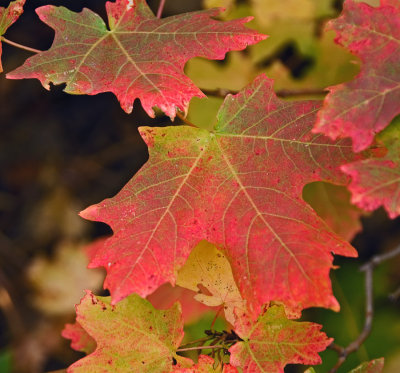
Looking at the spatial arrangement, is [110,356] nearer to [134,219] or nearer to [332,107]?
[134,219]

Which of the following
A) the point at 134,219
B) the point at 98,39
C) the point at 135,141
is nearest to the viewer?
the point at 134,219

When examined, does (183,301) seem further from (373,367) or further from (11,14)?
(11,14)

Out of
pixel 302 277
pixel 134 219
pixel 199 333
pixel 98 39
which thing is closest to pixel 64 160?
pixel 199 333

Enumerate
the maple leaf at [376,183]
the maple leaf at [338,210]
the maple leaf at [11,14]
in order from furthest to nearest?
the maple leaf at [338,210]
the maple leaf at [11,14]
the maple leaf at [376,183]

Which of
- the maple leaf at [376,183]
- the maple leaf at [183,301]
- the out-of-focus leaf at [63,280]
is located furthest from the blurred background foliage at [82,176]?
the maple leaf at [376,183]

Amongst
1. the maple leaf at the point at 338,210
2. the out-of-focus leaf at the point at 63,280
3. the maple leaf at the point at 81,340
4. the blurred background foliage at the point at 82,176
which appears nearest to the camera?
the maple leaf at the point at 81,340

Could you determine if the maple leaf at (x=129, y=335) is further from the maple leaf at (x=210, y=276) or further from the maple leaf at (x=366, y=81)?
the maple leaf at (x=366, y=81)

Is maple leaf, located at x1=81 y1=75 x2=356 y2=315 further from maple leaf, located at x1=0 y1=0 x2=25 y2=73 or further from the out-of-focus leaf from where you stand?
the out-of-focus leaf
